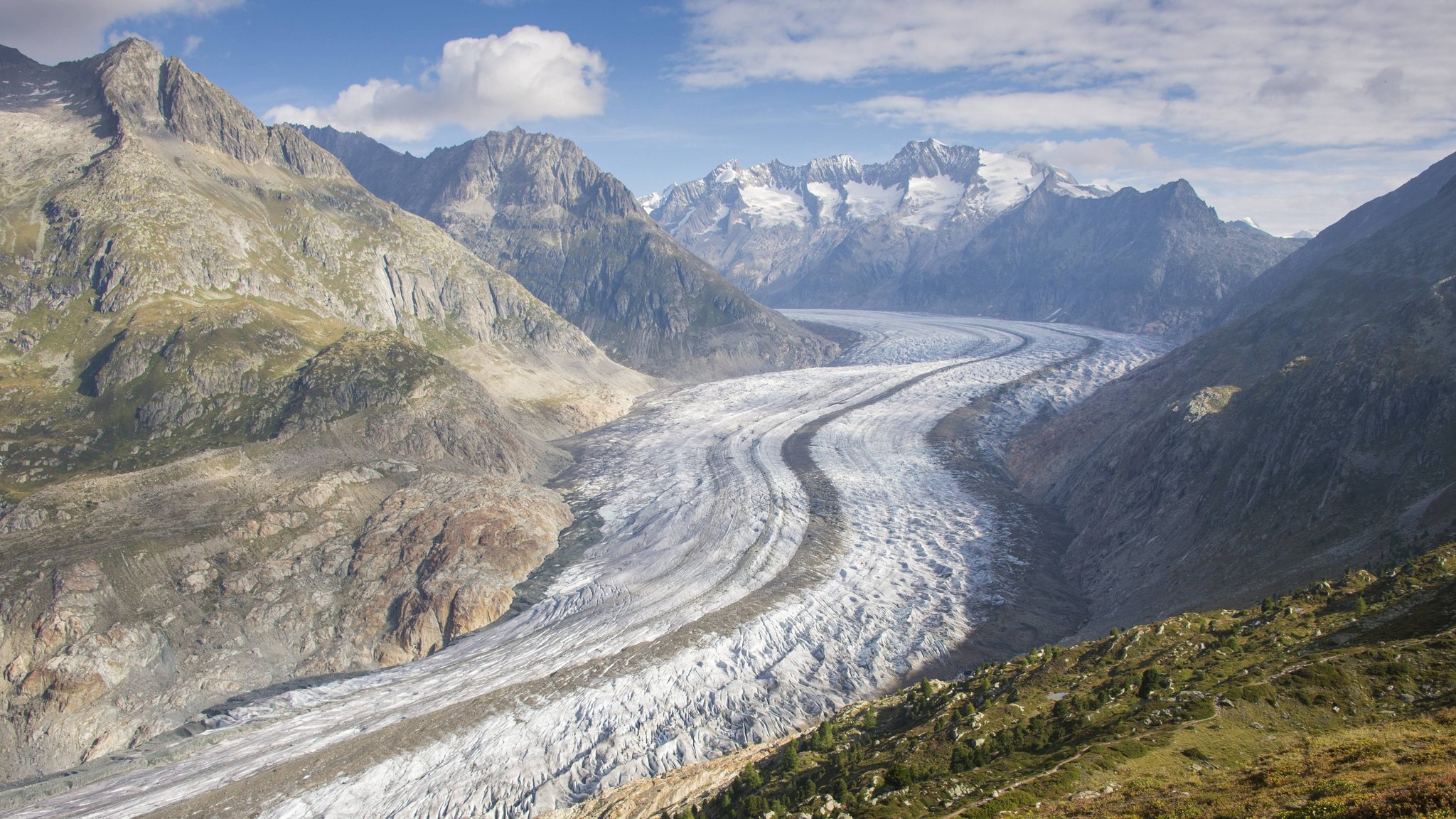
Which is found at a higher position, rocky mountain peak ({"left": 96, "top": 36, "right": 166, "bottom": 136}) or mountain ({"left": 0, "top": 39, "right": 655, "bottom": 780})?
rocky mountain peak ({"left": 96, "top": 36, "right": 166, "bottom": 136})

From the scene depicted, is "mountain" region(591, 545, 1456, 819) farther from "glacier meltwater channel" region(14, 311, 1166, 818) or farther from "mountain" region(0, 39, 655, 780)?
"mountain" region(0, 39, 655, 780)

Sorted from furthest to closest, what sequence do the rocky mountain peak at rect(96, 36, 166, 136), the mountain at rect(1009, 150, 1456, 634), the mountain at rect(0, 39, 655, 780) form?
the rocky mountain peak at rect(96, 36, 166, 136) < the mountain at rect(0, 39, 655, 780) < the mountain at rect(1009, 150, 1456, 634)

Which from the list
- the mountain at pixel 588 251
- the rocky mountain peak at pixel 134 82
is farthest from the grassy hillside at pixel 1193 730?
the mountain at pixel 588 251

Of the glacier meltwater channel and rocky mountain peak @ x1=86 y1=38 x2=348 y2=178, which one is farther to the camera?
rocky mountain peak @ x1=86 y1=38 x2=348 y2=178

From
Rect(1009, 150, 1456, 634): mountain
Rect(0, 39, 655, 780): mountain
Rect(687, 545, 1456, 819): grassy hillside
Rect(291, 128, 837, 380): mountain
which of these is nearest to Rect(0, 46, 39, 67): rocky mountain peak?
Rect(0, 39, 655, 780): mountain

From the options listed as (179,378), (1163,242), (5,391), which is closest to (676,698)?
(179,378)

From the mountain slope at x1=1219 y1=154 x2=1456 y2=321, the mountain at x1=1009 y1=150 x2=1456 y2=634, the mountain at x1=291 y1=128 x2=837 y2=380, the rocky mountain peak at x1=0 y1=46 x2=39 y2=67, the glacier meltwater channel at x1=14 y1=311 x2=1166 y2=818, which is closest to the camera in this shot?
the glacier meltwater channel at x1=14 y1=311 x2=1166 y2=818

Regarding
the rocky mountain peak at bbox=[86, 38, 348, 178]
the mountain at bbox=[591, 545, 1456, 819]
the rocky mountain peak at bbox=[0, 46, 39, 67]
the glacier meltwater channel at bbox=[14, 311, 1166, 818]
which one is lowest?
the glacier meltwater channel at bbox=[14, 311, 1166, 818]
